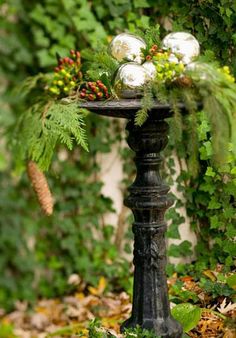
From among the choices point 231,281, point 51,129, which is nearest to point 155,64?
point 51,129

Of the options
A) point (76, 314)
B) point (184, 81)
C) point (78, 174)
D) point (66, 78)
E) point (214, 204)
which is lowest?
point (76, 314)

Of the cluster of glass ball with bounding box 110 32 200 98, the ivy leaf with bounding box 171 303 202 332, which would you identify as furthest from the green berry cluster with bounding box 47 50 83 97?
the ivy leaf with bounding box 171 303 202 332

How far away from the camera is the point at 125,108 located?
1938mm

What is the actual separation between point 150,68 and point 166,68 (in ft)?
0.39

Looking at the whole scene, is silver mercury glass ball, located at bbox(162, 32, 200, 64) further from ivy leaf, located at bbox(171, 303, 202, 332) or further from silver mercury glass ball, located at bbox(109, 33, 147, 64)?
ivy leaf, located at bbox(171, 303, 202, 332)

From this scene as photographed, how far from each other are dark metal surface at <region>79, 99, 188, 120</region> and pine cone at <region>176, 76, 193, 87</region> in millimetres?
66

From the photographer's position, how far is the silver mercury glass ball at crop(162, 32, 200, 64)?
6.52 ft

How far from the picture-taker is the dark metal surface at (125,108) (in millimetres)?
1921

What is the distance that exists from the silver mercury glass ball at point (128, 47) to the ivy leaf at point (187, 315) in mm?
975

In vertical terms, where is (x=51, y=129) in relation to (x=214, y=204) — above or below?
above

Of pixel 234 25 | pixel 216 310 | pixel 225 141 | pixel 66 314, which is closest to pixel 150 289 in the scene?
pixel 216 310

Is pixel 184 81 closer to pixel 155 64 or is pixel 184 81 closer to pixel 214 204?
pixel 155 64

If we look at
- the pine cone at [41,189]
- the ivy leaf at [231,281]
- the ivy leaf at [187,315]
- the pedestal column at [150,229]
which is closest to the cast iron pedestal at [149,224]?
the pedestal column at [150,229]

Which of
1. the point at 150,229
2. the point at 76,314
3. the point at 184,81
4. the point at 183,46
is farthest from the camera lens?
the point at 76,314
